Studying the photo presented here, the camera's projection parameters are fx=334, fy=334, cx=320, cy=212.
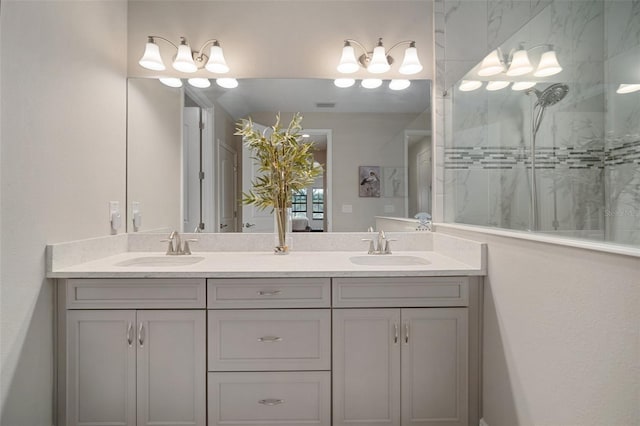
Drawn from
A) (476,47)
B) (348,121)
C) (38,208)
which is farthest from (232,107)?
(476,47)

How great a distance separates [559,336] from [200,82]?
2.15m

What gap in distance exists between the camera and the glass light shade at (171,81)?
6.74ft

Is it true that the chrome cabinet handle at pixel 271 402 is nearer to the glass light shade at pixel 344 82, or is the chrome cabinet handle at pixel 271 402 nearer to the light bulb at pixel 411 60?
the glass light shade at pixel 344 82

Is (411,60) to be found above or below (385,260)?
above

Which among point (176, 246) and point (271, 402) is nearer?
point (271, 402)

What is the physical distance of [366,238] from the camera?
209cm

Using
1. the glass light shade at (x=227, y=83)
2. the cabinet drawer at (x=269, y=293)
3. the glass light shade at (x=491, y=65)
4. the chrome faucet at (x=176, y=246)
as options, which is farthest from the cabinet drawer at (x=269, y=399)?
the glass light shade at (x=491, y=65)

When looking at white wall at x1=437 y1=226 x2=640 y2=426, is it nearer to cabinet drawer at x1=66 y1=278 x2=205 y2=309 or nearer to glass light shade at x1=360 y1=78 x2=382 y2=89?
glass light shade at x1=360 y1=78 x2=382 y2=89

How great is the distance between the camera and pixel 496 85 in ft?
6.50

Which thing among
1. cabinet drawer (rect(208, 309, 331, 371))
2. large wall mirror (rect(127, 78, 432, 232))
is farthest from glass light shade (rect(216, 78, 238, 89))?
cabinet drawer (rect(208, 309, 331, 371))

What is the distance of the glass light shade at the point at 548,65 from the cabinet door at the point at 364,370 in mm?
1621

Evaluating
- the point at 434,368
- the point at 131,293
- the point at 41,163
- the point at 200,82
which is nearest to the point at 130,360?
the point at 131,293

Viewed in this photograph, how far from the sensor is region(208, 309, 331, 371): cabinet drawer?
1468 millimetres

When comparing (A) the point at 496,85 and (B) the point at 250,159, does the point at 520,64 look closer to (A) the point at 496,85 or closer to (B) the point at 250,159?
(A) the point at 496,85
